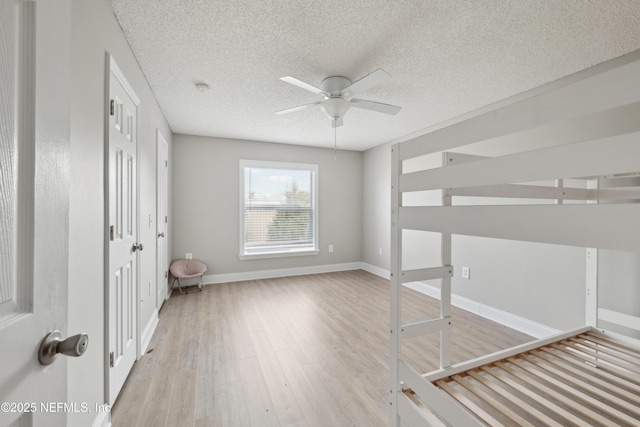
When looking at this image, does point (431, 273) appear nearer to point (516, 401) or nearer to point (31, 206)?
point (516, 401)

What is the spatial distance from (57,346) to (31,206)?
0.28m

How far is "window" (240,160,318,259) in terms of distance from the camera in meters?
4.48

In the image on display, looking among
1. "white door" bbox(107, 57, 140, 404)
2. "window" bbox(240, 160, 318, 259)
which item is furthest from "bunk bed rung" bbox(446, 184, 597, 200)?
"window" bbox(240, 160, 318, 259)

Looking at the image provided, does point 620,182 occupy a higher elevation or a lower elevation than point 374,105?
lower

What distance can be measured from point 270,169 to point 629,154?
436 cm

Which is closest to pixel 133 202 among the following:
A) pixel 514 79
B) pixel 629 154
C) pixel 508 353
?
pixel 629 154

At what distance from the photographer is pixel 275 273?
15.2ft

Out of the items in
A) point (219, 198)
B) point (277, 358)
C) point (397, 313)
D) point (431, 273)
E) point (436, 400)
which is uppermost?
point (219, 198)

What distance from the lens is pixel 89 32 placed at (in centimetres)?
130

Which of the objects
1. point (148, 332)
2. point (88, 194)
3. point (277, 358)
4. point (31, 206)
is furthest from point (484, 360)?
point (148, 332)

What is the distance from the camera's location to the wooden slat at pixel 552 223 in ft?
1.96

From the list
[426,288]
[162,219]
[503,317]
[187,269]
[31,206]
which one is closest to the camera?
[31,206]

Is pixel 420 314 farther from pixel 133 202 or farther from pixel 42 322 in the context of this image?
pixel 42 322

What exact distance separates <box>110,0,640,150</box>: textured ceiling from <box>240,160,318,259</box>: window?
1745 mm
